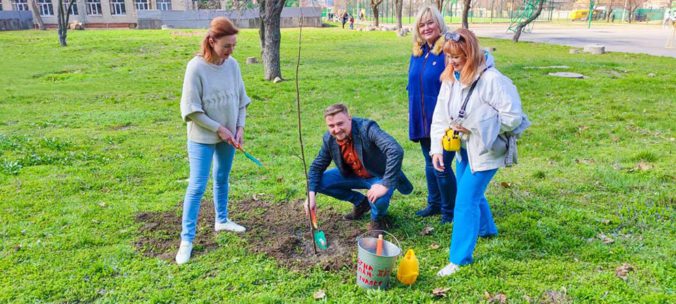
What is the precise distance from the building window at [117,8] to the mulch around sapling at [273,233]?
5464 cm

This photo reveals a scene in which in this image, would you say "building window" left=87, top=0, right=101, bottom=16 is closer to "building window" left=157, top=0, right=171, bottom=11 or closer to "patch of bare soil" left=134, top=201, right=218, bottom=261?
"building window" left=157, top=0, right=171, bottom=11

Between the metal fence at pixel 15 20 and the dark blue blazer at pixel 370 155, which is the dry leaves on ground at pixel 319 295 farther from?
the metal fence at pixel 15 20

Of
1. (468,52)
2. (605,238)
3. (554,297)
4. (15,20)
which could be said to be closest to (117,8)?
(15,20)

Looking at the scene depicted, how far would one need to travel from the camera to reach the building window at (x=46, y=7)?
5053 cm

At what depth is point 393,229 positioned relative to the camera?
4.34m

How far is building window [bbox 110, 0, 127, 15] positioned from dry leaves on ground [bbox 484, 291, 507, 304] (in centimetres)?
5726

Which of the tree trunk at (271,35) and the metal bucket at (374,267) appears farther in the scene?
the tree trunk at (271,35)

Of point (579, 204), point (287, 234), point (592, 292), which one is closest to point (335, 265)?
point (287, 234)

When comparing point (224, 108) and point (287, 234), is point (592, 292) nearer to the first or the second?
point (287, 234)

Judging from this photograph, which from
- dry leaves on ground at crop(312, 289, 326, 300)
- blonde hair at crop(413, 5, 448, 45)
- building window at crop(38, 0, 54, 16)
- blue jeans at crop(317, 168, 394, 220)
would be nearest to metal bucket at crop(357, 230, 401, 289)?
dry leaves on ground at crop(312, 289, 326, 300)

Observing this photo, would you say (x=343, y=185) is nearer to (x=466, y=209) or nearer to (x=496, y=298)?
(x=466, y=209)

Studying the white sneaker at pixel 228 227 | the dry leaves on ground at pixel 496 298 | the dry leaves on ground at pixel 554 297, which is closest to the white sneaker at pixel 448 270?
the dry leaves on ground at pixel 496 298

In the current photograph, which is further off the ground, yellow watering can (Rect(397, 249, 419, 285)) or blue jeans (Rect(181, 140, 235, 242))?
blue jeans (Rect(181, 140, 235, 242))

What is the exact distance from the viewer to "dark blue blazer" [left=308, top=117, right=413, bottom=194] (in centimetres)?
378
